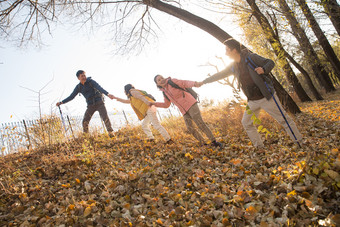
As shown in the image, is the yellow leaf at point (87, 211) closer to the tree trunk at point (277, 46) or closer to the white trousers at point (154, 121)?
the white trousers at point (154, 121)

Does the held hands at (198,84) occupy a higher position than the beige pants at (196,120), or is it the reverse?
the held hands at (198,84)

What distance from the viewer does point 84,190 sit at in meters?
3.43

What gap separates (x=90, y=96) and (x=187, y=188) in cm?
502

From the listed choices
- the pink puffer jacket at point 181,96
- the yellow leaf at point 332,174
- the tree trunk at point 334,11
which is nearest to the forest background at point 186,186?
the yellow leaf at point 332,174

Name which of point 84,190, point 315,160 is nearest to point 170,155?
point 84,190

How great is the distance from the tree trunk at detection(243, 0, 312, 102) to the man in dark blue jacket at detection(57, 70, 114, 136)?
263 inches

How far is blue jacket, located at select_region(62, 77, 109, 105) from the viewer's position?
6809 millimetres

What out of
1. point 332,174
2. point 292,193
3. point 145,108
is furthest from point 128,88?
point 332,174

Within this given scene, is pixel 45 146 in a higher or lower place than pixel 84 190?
higher

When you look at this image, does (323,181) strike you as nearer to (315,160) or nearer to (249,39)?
(315,160)

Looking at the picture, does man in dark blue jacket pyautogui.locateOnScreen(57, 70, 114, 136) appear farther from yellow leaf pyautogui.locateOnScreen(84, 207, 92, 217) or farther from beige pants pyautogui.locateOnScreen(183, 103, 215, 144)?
yellow leaf pyautogui.locateOnScreen(84, 207, 92, 217)

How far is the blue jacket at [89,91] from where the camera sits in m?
6.81

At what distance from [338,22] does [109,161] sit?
9242 millimetres

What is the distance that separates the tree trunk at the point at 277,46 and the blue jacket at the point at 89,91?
21.8 ft
